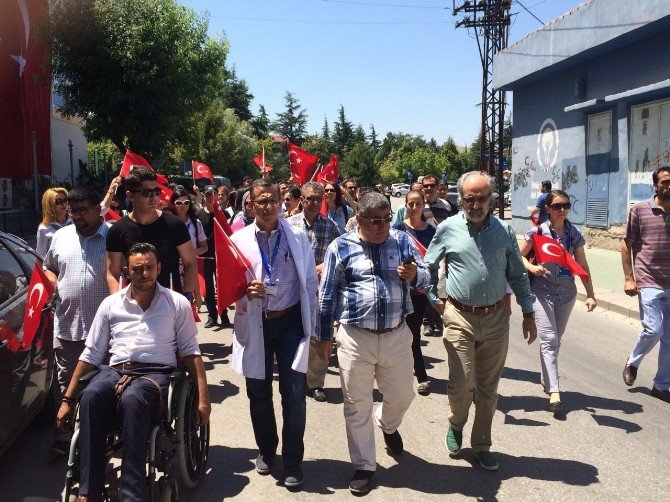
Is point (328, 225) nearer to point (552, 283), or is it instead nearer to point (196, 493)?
point (552, 283)

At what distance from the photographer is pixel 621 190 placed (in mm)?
15805

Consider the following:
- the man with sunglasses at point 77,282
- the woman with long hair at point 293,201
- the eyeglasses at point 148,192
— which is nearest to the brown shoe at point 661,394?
the woman with long hair at point 293,201

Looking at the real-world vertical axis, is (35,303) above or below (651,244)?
below

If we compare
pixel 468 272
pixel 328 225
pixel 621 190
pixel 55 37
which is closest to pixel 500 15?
pixel 621 190

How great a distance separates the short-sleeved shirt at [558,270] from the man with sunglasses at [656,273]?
65 centimetres

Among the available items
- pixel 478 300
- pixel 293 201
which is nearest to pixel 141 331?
pixel 478 300

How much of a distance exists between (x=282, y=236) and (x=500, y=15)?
2497cm

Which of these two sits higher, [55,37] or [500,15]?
[500,15]

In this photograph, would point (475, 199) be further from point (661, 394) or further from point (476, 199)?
point (661, 394)

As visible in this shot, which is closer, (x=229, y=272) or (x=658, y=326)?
(x=229, y=272)

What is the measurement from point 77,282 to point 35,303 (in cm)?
31

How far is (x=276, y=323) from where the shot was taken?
405 cm

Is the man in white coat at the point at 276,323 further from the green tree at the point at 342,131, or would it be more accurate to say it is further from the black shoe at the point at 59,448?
the green tree at the point at 342,131

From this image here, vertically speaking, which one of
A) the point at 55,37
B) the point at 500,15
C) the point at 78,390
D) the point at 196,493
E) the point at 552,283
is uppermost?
the point at 500,15
